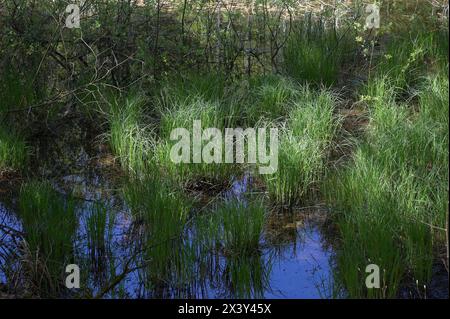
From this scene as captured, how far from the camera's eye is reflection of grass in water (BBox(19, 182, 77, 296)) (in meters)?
4.84

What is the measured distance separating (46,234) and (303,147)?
2.01 m

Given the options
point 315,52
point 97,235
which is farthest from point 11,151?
point 315,52

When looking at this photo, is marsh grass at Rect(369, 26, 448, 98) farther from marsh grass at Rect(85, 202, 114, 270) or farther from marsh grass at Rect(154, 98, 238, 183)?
marsh grass at Rect(85, 202, 114, 270)

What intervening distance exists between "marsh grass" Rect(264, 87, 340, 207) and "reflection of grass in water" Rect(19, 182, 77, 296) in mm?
1502

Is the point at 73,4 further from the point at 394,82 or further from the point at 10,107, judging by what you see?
the point at 394,82

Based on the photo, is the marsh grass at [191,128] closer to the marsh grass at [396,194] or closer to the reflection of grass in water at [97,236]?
the marsh grass at [396,194]

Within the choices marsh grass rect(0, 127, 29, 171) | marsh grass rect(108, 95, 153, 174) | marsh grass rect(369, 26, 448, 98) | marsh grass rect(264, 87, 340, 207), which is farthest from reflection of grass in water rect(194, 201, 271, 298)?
marsh grass rect(369, 26, 448, 98)

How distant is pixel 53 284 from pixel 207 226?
103 centimetres

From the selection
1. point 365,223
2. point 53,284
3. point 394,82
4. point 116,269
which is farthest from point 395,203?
point 394,82

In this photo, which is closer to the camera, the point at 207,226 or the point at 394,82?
the point at 207,226

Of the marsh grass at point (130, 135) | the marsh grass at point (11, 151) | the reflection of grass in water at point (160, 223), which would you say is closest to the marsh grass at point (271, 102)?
the marsh grass at point (130, 135)

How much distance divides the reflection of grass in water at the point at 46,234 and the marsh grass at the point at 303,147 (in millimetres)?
1502

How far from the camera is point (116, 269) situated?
5.09 metres

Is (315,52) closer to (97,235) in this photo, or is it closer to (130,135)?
(130,135)
